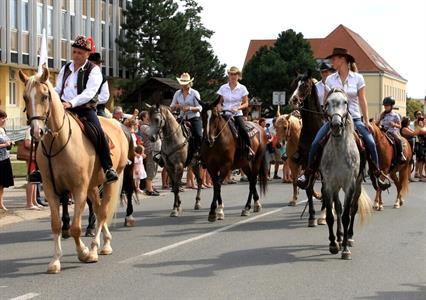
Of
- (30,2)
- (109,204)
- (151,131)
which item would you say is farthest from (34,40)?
(109,204)

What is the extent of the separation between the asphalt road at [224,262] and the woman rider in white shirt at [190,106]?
195cm

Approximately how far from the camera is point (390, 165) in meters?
16.5

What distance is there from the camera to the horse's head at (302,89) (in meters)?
12.3

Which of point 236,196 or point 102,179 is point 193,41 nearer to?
point 236,196

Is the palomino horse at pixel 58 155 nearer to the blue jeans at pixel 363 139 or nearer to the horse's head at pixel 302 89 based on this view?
the blue jeans at pixel 363 139

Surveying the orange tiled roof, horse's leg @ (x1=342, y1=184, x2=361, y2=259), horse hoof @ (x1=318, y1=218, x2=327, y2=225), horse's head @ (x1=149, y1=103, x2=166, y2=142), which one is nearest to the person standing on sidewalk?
horse's head @ (x1=149, y1=103, x2=166, y2=142)

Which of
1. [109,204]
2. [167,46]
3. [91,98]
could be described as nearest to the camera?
[91,98]

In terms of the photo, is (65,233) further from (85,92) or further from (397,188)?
(397,188)

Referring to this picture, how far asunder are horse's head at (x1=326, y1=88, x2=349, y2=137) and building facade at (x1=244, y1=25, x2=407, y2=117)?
10839 cm

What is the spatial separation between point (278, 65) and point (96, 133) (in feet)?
247

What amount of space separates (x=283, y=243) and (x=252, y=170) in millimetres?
4489

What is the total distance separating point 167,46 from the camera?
60.8m

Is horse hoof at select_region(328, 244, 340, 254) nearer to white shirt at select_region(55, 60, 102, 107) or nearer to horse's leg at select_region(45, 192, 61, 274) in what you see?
horse's leg at select_region(45, 192, 61, 274)

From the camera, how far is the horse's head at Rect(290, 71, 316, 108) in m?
12.3
